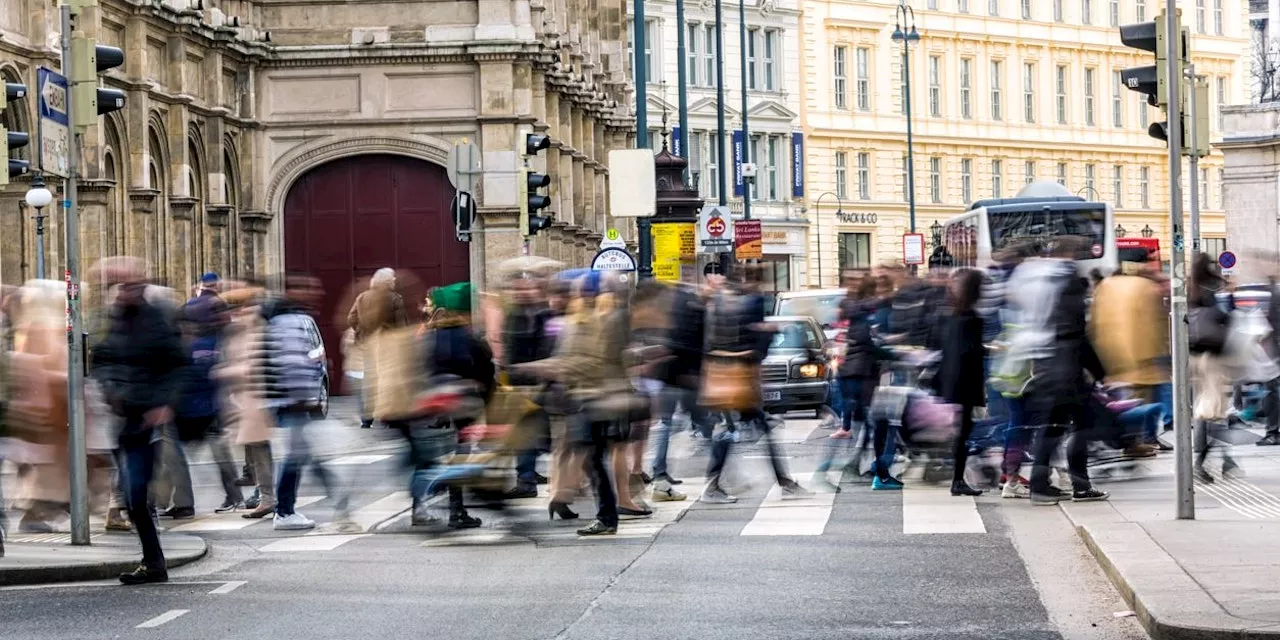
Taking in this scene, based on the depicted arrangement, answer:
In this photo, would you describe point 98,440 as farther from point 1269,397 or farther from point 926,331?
point 1269,397

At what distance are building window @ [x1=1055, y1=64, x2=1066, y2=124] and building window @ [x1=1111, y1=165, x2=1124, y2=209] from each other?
3.30 metres

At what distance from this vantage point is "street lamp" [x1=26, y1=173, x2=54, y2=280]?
92.8 ft

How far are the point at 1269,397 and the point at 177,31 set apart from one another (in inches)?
737

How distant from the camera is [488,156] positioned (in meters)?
38.2

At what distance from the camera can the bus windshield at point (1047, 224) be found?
46031 millimetres

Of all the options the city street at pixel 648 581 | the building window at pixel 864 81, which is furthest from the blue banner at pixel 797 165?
the city street at pixel 648 581

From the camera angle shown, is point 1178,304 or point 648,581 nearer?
point 648,581

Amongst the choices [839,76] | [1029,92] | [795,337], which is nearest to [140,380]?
[795,337]

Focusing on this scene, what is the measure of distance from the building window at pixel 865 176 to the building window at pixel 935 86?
12.7 feet

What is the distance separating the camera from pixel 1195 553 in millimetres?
12180

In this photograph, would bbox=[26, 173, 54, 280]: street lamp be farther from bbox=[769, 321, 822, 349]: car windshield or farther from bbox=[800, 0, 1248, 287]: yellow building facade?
bbox=[800, 0, 1248, 287]: yellow building facade

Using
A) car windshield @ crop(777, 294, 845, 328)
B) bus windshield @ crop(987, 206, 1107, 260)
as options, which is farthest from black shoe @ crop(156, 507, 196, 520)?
bus windshield @ crop(987, 206, 1107, 260)

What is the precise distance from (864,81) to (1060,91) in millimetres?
11014

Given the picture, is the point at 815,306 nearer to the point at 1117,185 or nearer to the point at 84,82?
the point at 84,82
